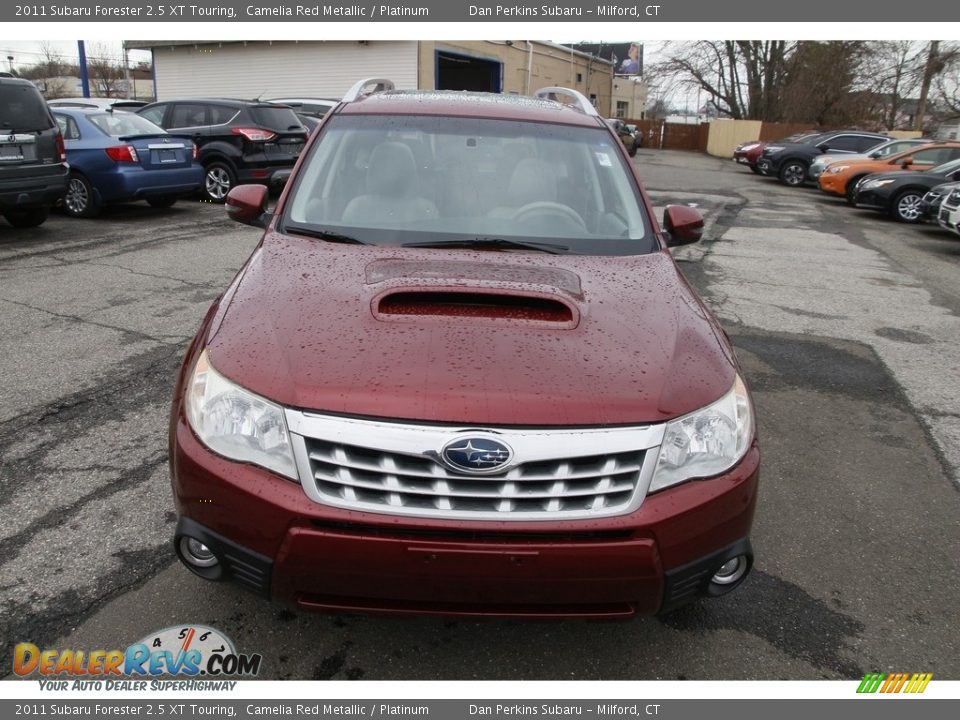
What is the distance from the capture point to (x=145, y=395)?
445 centimetres

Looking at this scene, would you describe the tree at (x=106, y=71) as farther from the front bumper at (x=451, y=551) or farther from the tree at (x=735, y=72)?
the front bumper at (x=451, y=551)

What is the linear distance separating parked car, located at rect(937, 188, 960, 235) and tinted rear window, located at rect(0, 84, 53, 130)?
12502 mm

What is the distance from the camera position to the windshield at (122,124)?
416 inches

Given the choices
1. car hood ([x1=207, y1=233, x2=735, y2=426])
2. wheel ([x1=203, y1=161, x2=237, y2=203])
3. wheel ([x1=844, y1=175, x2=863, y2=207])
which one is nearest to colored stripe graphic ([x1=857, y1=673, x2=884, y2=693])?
car hood ([x1=207, y1=233, x2=735, y2=426])

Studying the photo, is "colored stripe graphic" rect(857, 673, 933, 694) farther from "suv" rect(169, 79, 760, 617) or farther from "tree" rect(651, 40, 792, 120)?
"tree" rect(651, 40, 792, 120)

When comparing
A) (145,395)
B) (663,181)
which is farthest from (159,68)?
(145,395)

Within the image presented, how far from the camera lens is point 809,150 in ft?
74.5

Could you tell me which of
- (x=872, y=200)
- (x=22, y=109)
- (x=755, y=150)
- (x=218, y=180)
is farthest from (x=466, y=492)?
(x=755, y=150)

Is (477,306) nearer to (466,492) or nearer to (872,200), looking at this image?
(466,492)

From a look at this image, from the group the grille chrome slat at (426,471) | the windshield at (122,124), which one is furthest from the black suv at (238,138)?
the grille chrome slat at (426,471)

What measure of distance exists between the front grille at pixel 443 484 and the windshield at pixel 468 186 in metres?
1.30

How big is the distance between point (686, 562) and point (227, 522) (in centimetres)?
128
